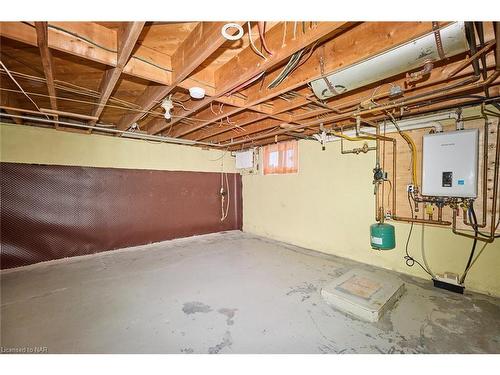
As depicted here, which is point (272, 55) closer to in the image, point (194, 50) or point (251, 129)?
point (194, 50)

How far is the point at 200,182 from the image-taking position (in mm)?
5246

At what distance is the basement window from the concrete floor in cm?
211

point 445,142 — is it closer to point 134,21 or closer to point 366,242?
point 366,242

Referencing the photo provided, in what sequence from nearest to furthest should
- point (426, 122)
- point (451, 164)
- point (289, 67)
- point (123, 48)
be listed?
point (123, 48) → point (289, 67) → point (451, 164) → point (426, 122)

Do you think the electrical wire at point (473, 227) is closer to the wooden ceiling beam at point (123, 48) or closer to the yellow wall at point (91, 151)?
the wooden ceiling beam at point (123, 48)

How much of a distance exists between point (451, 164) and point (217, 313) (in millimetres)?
3017

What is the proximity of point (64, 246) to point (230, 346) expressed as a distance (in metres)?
3.55

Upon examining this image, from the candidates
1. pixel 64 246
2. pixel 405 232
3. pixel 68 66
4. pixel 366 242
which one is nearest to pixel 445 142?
pixel 405 232

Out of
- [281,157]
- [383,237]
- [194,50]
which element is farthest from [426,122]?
[194,50]

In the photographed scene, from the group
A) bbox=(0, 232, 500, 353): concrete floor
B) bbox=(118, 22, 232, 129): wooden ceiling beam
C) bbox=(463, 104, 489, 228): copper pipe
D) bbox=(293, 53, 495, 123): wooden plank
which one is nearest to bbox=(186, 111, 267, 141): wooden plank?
bbox=(293, 53, 495, 123): wooden plank

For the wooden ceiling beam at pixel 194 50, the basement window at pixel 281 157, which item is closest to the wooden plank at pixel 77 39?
the wooden ceiling beam at pixel 194 50

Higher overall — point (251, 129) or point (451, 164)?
point (251, 129)

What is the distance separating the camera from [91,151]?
392 centimetres
